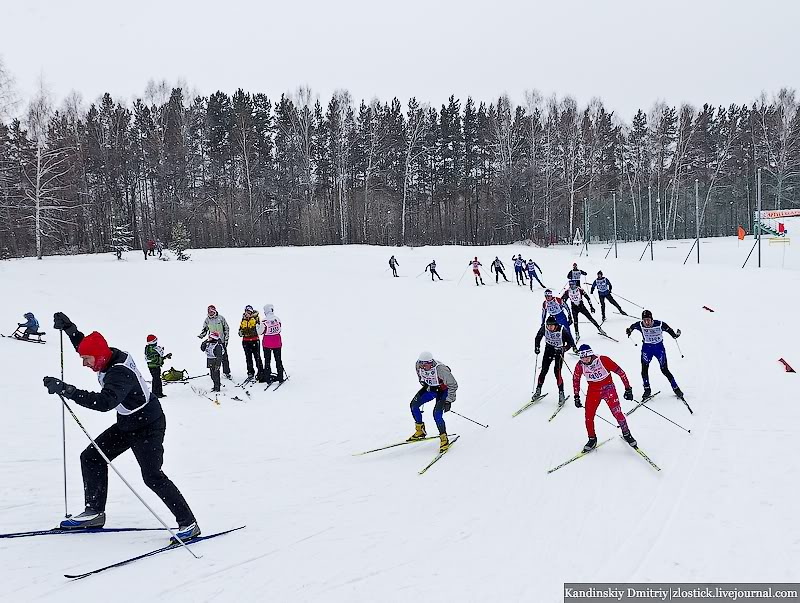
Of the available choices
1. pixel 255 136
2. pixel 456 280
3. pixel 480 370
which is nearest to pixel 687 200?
pixel 456 280

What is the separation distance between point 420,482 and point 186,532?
278 cm

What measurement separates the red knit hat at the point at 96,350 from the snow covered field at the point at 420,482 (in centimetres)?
151

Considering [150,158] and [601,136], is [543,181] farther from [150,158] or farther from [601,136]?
[150,158]

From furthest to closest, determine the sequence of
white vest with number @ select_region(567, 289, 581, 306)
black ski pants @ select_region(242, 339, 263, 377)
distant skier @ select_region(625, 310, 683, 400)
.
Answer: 1. white vest with number @ select_region(567, 289, 581, 306)
2. black ski pants @ select_region(242, 339, 263, 377)
3. distant skier @ select_region(625, 310, 683, 400)

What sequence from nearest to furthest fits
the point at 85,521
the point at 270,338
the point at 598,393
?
1. the point at 85,521
2. the point at 598,393
3. the point at 270,338

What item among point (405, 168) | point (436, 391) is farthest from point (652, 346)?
point (405, 168)

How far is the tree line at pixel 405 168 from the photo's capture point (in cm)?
4394

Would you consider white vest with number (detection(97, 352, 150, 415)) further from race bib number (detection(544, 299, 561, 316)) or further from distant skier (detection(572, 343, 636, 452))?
race bib number (detection(544, 299, 561, 316))

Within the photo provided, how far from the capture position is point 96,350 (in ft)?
14.2

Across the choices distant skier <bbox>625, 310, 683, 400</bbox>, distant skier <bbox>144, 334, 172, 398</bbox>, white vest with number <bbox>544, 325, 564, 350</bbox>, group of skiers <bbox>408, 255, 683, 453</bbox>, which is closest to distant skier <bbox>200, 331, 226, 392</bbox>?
distant skier <bbox>144, 334, 172, 398</bbox>

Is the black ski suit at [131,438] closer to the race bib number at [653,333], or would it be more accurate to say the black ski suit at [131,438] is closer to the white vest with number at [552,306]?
the race bib number at [653,333]

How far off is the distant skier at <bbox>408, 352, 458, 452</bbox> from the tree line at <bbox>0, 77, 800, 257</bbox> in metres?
35.9

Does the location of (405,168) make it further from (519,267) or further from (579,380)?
(579,380)

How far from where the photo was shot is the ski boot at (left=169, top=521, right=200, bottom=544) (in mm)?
4488
